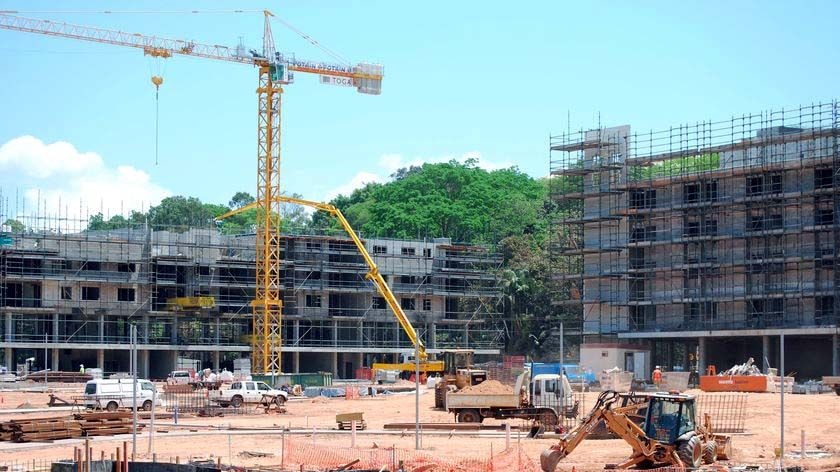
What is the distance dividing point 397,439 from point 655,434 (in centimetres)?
1668

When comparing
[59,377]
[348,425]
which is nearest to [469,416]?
[348,425]

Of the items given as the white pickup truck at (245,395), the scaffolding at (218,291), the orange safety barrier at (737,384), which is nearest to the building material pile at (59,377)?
the scaffolding at (218,291)

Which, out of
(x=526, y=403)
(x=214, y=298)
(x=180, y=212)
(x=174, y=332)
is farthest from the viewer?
(x=180, y=212)

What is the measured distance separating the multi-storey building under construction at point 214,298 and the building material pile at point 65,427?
6125 centimetres

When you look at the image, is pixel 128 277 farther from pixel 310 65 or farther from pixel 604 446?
pixel 604 446

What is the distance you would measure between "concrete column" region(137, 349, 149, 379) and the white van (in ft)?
165

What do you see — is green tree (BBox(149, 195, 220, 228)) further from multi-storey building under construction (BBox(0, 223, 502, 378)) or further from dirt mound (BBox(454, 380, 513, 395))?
dirt mound (BBox(454, 380, 513, 395))

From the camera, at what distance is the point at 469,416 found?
2271 inches

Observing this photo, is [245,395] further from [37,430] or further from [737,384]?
[737,384]

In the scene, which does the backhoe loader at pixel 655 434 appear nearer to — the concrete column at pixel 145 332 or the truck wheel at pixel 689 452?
the truck wheel at pixel 689 452

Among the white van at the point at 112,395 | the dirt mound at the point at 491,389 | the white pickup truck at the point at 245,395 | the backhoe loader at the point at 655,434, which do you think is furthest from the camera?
the white pickup truck at the point at 245,395

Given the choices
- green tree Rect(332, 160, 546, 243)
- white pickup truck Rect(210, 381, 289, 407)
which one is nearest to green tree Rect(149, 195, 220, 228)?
green tree Rect(332, 160, 546, 243)

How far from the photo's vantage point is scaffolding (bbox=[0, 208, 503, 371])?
384ft

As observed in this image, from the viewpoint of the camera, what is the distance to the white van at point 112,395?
225 feet
